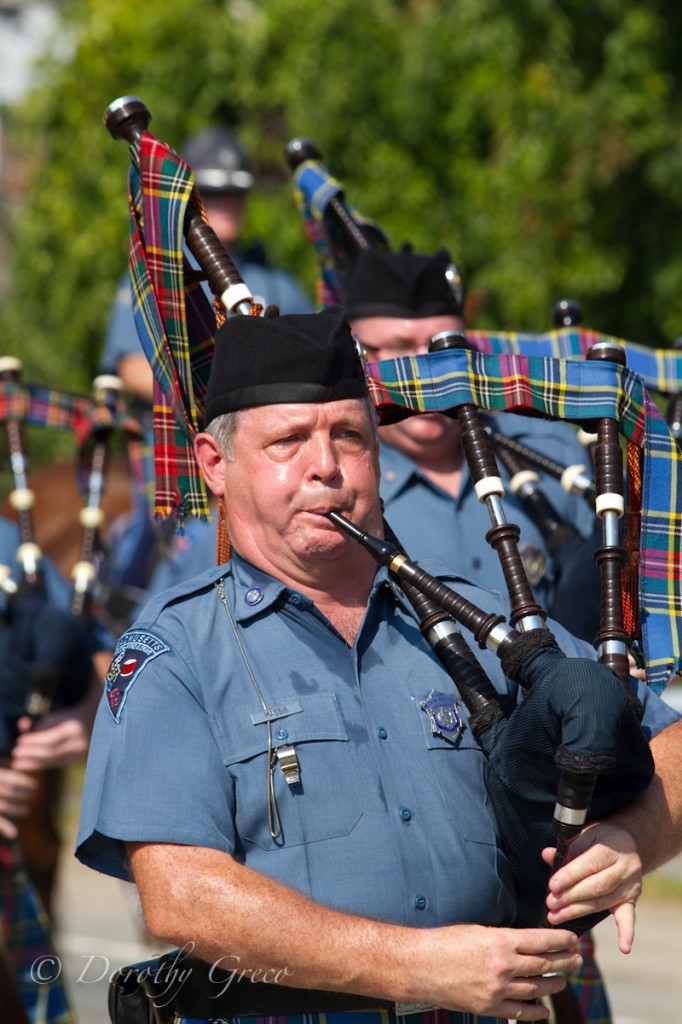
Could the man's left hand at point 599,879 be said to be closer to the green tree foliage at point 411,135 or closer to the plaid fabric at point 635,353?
the plaid fabric at point 635,353

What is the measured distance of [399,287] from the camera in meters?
3.75

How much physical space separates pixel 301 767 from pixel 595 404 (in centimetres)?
88

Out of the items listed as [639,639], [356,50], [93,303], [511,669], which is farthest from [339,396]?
[93,303]

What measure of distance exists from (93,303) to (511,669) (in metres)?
7.08

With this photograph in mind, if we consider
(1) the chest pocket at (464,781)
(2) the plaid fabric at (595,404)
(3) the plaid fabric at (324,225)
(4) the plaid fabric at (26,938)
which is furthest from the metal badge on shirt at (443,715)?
(4) the plaid fabric at (26,938)

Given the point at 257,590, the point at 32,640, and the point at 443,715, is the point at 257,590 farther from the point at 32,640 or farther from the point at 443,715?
the point at 32,640

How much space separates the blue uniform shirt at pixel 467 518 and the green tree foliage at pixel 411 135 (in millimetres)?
3097

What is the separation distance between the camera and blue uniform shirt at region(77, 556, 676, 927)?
7.23 ft

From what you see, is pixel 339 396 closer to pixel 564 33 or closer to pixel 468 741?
pixel 468 741

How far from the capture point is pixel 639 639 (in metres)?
2.64

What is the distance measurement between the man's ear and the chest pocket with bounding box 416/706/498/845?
562 millimetres

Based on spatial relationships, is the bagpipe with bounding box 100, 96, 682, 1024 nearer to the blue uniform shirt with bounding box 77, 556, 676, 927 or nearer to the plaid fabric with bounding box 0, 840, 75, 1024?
the blue uniform shirt with bounding box 77, 556, 676, 927

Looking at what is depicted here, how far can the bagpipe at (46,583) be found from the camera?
4137 millimetres

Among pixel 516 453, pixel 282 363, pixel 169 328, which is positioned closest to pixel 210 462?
pixel 282 363
